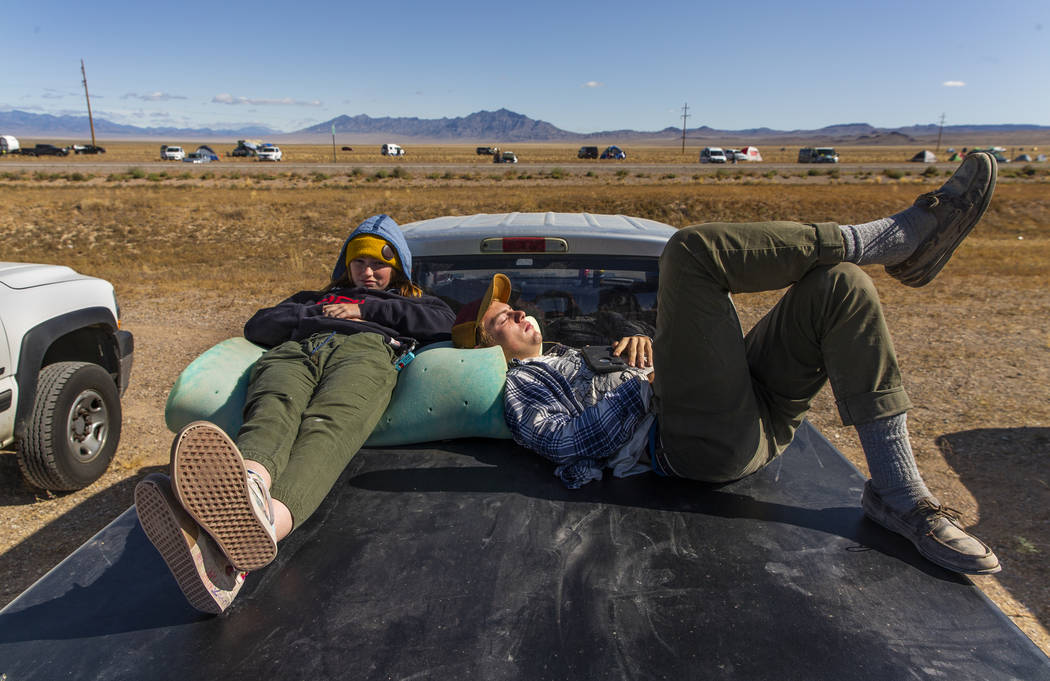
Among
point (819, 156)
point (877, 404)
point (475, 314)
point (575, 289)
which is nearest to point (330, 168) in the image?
point (819, 156)

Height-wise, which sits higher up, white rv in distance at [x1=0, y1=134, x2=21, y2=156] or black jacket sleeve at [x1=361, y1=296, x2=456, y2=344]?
white rv in distance at [x1=0, y1=134, x2=21, y2=156]

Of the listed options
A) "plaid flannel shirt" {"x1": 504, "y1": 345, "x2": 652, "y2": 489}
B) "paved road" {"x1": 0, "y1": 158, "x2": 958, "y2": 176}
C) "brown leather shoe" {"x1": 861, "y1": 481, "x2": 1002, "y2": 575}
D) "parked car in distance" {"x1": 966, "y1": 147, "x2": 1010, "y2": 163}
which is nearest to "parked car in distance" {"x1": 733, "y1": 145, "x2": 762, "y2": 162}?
"paved road" {"x1": 0, "y1": 158, "x2": 958, "y2": 176}

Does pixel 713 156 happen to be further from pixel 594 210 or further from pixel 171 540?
pixel 171 540

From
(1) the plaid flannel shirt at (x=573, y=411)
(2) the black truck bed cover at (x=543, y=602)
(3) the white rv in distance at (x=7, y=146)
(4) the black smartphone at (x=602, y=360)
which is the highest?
(3) the white rv in distance at (x=7, y=146)

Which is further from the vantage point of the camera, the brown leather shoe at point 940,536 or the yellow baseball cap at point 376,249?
the yellow baseball cap at point 376,249

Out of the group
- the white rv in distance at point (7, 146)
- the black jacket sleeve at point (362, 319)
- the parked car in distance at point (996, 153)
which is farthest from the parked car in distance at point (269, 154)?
the black jacket sleeve at point (362, 319)

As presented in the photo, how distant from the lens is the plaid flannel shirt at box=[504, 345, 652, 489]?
2.49 meters

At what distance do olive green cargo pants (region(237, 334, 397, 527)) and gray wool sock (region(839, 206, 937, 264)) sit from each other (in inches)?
74.8

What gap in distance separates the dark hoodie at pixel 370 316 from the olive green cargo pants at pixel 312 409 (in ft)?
0.36

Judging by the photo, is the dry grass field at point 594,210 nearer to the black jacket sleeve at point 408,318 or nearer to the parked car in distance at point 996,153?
the parked car in distance at point 996,153

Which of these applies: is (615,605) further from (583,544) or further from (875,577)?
(875,577)

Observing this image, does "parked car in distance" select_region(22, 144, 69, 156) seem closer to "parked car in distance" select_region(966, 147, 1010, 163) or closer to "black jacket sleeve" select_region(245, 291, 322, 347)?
"parked car in distance" select_region(966, 147, 1010, 163)

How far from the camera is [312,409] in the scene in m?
2.47

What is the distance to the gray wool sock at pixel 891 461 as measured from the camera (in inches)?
82.3
